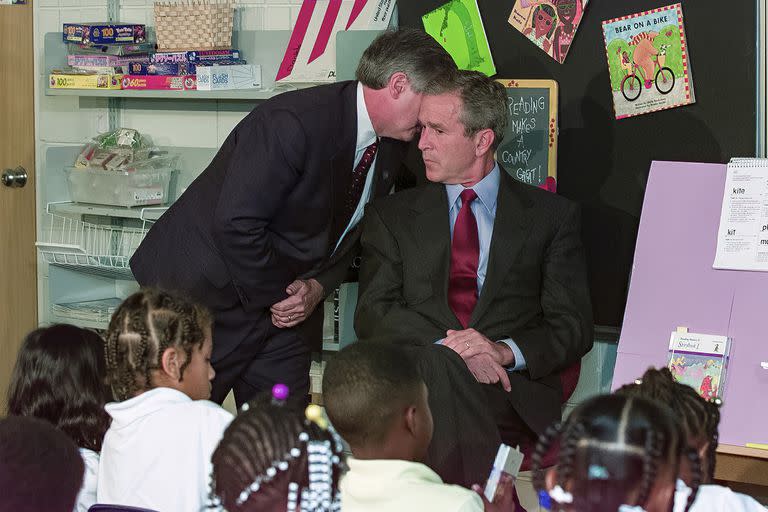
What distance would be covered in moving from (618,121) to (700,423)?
5.60ft

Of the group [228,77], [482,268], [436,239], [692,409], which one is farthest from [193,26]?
[692,409]

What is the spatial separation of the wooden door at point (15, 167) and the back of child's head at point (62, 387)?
6.75 feet

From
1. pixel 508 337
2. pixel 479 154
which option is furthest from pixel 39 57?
pixel 508 337

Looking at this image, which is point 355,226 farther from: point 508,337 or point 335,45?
point 335,45

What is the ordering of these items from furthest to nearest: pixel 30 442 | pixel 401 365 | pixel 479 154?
1. pixel 479 154
2. pixel 401 365
3. pixel 30 442

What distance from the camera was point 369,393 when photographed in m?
1.85

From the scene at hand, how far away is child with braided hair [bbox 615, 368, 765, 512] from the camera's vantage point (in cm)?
175

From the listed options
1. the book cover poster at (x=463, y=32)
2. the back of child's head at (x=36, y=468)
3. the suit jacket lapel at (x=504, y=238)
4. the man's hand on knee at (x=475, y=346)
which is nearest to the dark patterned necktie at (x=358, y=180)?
the suit jacket lapel at (x=504, y=238)

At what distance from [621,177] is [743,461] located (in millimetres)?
1006

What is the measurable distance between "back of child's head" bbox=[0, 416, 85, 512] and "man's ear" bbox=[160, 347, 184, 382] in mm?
694

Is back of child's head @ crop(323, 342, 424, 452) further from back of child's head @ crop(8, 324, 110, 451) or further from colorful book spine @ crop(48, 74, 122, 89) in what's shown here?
colorful book spine @ crop(48, 74, 122, 89)

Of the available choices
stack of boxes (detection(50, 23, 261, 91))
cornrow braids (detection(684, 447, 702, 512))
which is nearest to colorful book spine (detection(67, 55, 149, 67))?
stack of boxes (detection(50, 23, 261, 91))

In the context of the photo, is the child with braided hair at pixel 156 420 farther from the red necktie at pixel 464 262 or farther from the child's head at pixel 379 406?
the red necktie at pixel 464 262

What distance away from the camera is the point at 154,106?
14.2 ft
